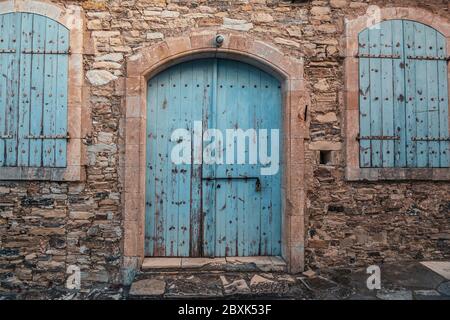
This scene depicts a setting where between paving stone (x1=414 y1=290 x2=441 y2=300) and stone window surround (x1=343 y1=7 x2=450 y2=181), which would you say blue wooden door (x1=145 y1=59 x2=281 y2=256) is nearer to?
stone window surround (x1=343 y1=7 x2=450 y2=181)

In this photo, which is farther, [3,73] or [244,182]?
[244,182]

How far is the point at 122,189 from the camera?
12.3 ft

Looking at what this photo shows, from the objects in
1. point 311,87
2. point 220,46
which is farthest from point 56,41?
point 311,87

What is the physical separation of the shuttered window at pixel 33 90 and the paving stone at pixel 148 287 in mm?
1546

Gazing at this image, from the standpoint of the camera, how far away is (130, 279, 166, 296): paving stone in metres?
3.30

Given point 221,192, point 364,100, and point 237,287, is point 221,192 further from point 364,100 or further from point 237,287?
point 364,100

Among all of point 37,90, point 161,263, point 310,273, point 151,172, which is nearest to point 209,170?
point 151,172

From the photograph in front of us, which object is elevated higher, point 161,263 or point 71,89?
point 71,89

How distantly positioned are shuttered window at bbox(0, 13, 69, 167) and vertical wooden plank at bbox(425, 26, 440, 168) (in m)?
4.20

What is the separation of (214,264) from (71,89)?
2.54 m

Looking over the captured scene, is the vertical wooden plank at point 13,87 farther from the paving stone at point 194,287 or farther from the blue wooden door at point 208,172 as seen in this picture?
the paving stone at point 194,287

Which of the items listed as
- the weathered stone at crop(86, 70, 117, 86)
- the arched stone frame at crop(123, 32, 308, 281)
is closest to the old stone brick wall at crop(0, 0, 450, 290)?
the weathered stone at crop(86, 70, 117, 86)

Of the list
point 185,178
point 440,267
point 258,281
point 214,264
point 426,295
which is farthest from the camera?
point 185,178

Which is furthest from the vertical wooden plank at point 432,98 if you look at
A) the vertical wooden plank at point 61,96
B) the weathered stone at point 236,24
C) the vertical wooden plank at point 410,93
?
the vertical wooden plank at point 61,96
